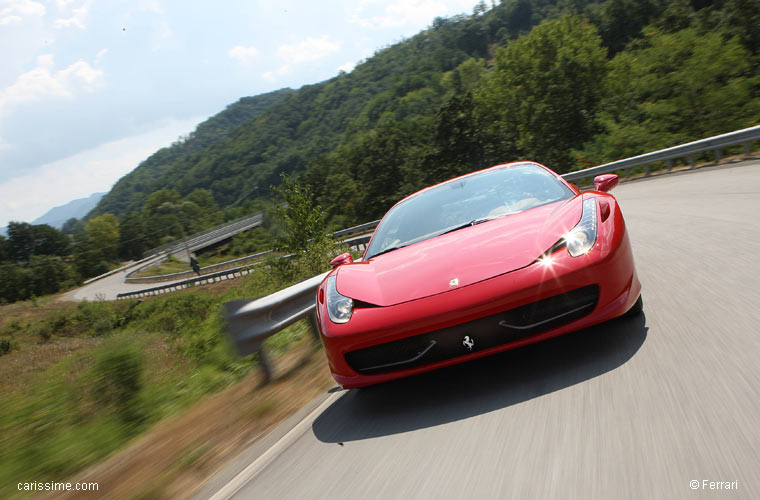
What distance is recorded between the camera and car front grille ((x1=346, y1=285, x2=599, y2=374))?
3.26 metres

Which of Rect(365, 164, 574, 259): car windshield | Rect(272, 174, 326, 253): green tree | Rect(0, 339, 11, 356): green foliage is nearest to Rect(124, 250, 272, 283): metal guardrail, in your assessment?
Rect(0, 339, 11, 356): green foliage

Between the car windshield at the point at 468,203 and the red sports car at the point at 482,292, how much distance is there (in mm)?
205

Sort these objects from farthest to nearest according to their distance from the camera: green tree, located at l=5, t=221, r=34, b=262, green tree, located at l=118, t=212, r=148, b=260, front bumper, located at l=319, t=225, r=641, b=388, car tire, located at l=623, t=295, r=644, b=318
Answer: green tree, located at l=118, t=212, r=148, b=260 → green tree, located at l=5, t=221, r=34, b=262 → car tire, located at l=623, t=295, r=644, b=318 → front bumper, located at l=319, t=225, r=641, b=388

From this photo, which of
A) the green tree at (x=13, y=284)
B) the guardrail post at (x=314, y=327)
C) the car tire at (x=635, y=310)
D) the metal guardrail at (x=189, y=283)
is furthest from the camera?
the green tree at (x=13, y=284)

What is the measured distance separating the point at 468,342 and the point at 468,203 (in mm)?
1601

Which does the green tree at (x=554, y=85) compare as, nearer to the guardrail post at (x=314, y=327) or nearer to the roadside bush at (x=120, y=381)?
the guardrail post at (x=314, y=327)

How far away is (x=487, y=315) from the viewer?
3.23 metres

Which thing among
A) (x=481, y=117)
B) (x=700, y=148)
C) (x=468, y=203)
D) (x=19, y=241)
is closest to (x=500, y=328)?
Answer: (x=468, y=203)

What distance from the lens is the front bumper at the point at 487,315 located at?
10.6 ft

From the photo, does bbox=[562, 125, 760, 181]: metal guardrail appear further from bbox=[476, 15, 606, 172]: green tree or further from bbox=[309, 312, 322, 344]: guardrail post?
bbox=[476, 15, 606, 172]: green tree

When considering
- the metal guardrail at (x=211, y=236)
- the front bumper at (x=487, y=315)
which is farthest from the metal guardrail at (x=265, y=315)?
the metal guardrail at (x=211, y=236)

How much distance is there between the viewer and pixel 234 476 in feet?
10.7

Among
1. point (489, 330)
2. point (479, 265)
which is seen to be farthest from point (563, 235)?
point (489, 330)

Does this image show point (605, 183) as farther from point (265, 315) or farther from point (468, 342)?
point (265, 315)
